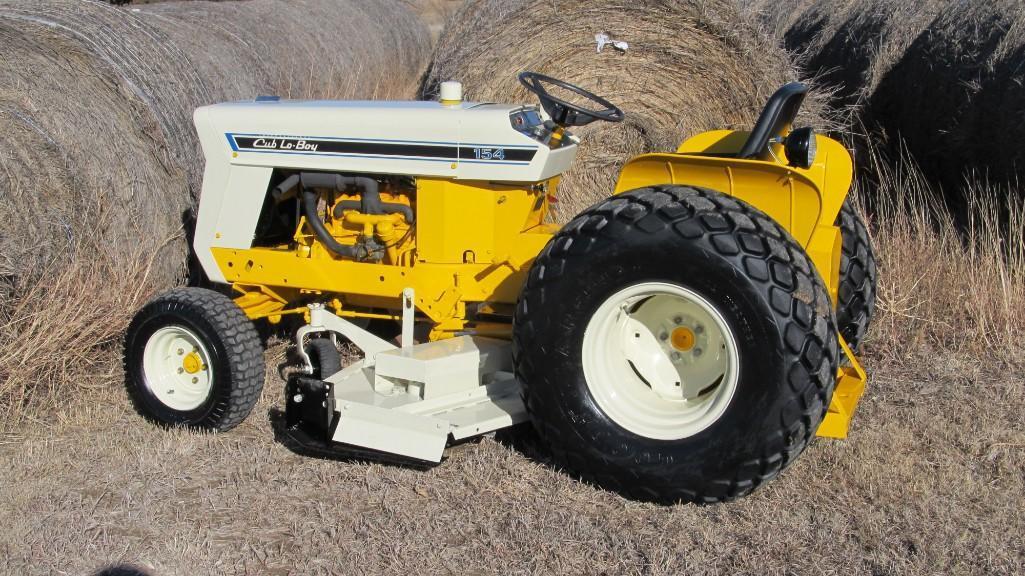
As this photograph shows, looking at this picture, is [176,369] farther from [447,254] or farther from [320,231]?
[447,254]

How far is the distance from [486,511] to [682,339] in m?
0.88

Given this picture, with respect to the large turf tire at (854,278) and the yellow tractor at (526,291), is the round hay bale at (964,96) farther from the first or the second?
the yellow tractor at (526,291)

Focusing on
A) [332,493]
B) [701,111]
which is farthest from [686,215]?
[701,111]

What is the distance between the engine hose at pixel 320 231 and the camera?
169 inches

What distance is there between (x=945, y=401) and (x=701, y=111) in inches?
101

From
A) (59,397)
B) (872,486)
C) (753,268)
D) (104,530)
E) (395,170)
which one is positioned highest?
(753,268)

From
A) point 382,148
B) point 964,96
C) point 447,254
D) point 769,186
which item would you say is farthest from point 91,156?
point 964,96

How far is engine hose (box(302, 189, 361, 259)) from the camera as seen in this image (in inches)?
169

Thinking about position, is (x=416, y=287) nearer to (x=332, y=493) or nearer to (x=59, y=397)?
(x=332, y=493)

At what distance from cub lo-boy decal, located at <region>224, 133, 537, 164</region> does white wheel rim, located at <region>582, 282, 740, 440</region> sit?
2.52ft

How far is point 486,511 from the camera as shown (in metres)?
3.57

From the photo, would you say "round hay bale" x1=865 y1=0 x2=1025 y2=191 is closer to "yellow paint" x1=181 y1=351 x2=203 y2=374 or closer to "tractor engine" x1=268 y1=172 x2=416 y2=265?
"tractor engine" x1=268 y1=172 x2=416 y2=265

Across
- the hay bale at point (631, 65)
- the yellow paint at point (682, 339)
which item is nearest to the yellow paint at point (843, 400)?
the yellow paint at point (682, 339)

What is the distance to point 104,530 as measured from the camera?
3.53 metres
